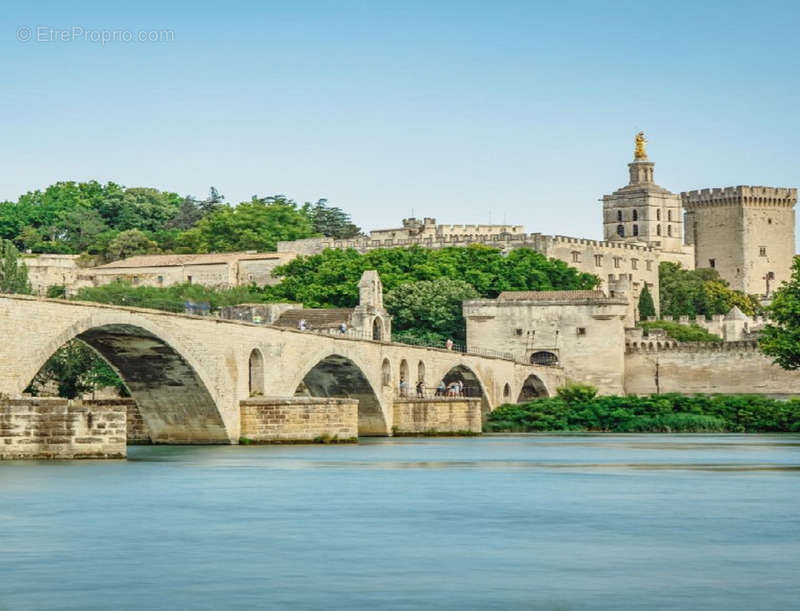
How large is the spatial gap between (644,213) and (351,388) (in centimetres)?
10385

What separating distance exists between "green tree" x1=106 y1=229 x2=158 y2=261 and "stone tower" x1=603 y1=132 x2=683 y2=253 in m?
49.9

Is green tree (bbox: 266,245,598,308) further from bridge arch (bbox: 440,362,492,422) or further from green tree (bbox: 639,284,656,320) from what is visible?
bridge arch (bbox: 440,362,492,422)

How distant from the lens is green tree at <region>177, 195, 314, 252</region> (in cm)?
14462

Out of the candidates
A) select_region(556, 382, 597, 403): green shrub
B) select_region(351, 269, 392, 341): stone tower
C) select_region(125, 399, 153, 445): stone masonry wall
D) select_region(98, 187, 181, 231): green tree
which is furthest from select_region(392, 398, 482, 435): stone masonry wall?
select_region(98, 187, 181, 231): green tree

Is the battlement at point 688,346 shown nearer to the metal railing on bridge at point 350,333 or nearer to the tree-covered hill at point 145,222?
the metal railing on bridge at point 350,333

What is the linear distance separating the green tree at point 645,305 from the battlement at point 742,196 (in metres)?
40.6

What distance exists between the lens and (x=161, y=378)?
57031mm

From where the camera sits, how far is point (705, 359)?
115m

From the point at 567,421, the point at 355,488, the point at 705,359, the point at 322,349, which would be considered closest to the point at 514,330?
the point at 705,359

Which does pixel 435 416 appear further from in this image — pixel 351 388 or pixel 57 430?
pixel 57 430

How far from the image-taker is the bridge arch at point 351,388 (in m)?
72.8

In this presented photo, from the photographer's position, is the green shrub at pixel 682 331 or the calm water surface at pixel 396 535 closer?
the calm water surface at pixel 396 535

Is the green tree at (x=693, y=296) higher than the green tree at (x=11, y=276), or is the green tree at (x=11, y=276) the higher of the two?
the green tree at (x=693, y=296)

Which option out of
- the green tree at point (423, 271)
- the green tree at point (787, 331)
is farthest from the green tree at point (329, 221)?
the green tree at point (787, 331)
